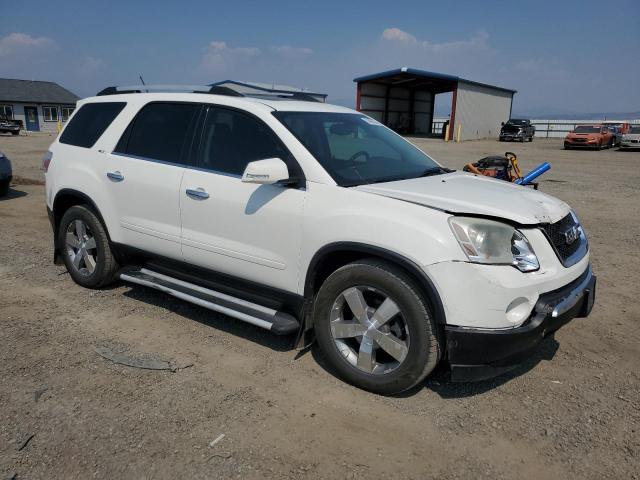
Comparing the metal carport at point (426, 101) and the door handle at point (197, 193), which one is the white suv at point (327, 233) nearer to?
the door handle at point (197, 193)

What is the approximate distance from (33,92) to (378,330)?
183ft

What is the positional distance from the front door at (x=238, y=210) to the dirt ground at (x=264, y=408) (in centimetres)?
67

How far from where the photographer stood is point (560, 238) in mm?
3391

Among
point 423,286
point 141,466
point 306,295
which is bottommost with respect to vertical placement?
point 141,466

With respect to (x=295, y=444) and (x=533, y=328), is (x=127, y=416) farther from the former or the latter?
(x=533, y=328)

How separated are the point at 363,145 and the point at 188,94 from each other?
1494mm

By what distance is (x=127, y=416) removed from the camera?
10.2 ft

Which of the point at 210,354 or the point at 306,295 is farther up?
the point at 306,295

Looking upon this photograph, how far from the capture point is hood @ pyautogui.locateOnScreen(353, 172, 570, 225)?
3145 mm

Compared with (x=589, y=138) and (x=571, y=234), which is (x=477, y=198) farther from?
(x=589, y=138)

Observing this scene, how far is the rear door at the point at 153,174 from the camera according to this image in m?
4.21

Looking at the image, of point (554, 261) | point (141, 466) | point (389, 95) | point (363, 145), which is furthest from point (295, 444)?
point (389, 95)

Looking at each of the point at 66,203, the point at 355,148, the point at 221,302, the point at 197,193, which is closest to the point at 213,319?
the point at 221,302

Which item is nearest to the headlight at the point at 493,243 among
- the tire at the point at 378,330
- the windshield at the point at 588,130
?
the tire at the point at 378,330
